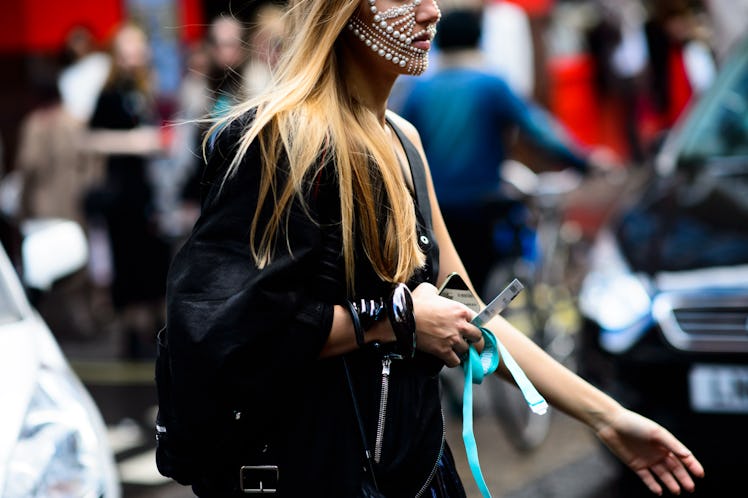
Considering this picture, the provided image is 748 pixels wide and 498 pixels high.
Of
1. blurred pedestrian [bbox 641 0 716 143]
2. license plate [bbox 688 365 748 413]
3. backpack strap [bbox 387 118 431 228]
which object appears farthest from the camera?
blurred pedestrian [bbox 641 0 716 143]

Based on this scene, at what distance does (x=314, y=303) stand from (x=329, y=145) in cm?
28

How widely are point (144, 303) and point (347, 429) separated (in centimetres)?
678

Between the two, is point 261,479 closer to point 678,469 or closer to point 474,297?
A: point 474,297

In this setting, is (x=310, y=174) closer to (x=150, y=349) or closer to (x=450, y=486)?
(x=450, y=486)

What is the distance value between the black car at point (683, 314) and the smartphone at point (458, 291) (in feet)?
8.85

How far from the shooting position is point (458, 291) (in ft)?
8.48

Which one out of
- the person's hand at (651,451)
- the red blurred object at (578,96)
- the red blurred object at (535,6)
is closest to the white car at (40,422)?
the person's hand at (651,451)

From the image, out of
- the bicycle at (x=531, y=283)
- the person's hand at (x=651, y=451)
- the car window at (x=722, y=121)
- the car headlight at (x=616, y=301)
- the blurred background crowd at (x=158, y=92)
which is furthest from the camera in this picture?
the blurred background crowd at (x=158, y=92)

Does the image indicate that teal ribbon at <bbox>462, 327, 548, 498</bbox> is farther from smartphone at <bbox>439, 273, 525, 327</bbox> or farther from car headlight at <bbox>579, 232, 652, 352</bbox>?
car headlight at <bbox>579, 232, 652, 352</bbox>

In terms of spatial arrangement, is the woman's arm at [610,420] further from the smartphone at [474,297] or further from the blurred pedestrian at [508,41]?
the blurred pedestrian at [508,41]

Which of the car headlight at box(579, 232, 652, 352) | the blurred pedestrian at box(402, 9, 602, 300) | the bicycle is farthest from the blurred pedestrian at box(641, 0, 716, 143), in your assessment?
the car headlight at box(579, 232, 652, 352)

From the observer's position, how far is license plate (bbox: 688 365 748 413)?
504cm

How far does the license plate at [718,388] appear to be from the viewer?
5035 millimetres

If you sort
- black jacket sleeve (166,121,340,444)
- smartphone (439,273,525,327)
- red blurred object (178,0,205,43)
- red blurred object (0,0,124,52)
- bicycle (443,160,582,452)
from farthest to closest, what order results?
1. red blurred object (178,0,205,43)
2. red blurred object (0,0,124,52)
3. bicycle (443,160,582,452)
4. smartphone (439,273,525,327)
5. black jacket sleeve (166,121,340,444)
